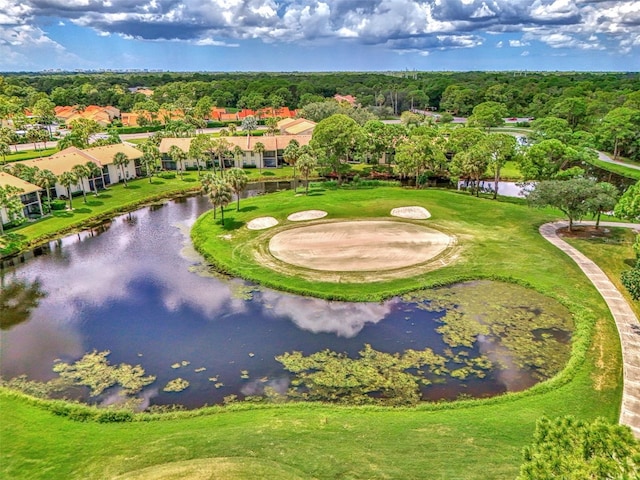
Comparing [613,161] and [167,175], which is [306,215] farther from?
[613,161]

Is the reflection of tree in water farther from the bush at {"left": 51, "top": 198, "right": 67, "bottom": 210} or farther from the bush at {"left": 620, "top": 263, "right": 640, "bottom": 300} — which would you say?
the bush at {"left": 620, "top": 263, "right": 640, "bottom": 300}

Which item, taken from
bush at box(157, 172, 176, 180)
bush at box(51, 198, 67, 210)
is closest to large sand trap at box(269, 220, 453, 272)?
bush at box(51, 198, 67, 210)

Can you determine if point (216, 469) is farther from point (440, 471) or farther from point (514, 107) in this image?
point (514, 107)

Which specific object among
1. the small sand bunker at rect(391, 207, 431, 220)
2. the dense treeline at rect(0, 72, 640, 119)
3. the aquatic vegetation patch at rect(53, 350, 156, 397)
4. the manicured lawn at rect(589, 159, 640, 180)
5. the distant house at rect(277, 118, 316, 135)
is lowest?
the aquatic vegetation patch at rect(53, 350, 156, 397)

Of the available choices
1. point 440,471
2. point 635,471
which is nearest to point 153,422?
point 440,471

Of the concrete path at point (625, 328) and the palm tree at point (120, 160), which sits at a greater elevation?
the palm tree at point (120, 160)

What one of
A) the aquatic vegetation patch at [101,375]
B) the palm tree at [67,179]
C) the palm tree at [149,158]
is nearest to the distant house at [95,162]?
the palm tree at [149,158]

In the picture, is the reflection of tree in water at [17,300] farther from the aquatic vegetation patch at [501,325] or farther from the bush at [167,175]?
the bush at [167,175]
